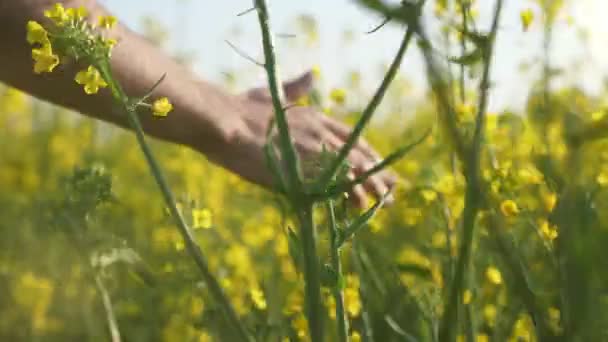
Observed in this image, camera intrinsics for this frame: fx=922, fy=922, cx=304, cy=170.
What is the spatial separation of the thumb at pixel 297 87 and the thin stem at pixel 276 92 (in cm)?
65

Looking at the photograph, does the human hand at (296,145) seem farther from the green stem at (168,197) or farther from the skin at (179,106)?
the green stem at (168,197)

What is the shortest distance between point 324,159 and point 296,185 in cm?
18

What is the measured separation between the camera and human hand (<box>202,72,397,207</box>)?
55.7 inches

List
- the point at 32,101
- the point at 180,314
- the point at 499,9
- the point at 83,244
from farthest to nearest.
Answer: the point at 32,101 → the point at 180,314 → the point at 83,244 → the point at 499,9

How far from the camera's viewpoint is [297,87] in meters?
1.59

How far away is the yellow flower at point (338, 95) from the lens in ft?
6.45

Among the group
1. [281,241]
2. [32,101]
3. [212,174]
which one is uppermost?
[32,101]

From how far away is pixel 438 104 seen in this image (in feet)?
1.50

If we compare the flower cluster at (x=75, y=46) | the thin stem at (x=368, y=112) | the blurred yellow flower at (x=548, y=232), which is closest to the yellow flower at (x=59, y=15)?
the flower cluster at (x=75, y=46)

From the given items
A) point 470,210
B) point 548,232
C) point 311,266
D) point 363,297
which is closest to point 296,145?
point 363,297

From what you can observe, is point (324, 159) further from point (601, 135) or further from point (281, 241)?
point (281, 241)

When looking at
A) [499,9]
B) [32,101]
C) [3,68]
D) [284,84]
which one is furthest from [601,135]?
[32,101]

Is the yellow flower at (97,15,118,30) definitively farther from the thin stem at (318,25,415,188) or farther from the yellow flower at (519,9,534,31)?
the yellow flower at (519,9,534,31)

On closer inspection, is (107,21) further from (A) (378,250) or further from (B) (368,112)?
(A) (378,250)
